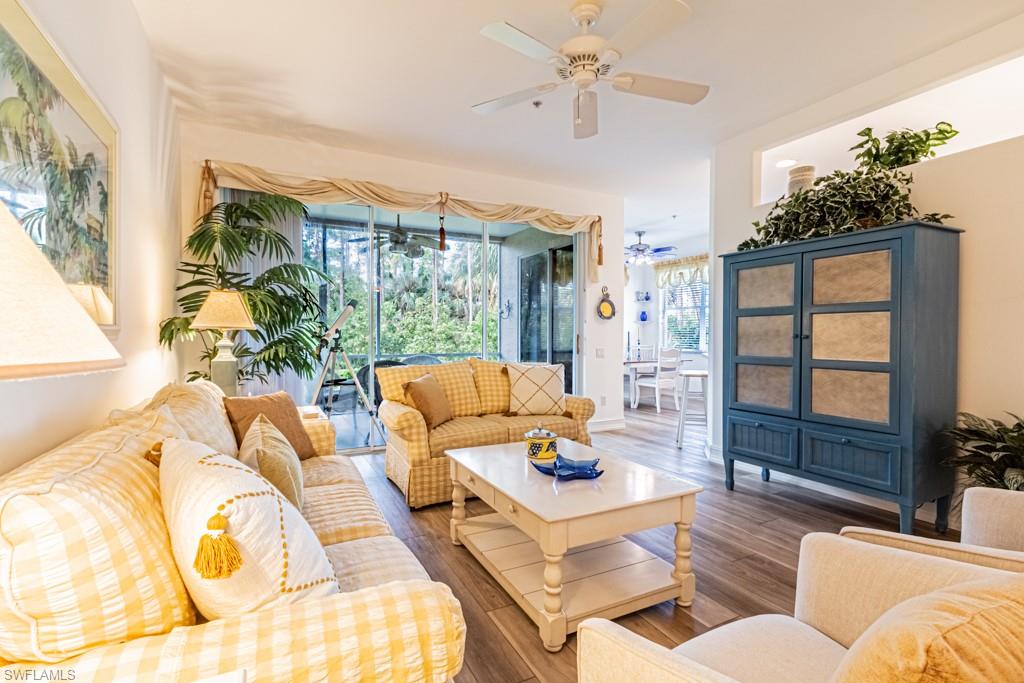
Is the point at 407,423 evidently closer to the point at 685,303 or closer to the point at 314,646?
the point at 314,646

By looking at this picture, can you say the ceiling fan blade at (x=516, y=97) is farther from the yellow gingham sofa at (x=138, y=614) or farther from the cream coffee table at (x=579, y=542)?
the yellow gingham sofa at (x=138, y=614)

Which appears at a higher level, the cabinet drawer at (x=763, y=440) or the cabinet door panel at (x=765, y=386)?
the cabinet door panel at (x=765, y=386)

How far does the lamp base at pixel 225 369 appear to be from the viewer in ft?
10.1

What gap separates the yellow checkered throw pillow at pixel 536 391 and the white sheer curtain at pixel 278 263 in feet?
6.23

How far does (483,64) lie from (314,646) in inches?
119

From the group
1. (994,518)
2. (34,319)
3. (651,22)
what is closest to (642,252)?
(651,22)

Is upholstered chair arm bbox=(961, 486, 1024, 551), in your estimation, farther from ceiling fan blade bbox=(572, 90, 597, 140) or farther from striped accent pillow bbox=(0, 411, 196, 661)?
ceiling fan blade bbox=(572, 90, 597, 140)

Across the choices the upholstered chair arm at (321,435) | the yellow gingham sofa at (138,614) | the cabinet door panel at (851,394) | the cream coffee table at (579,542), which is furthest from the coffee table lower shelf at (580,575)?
the cabinet door panel at (851,394)

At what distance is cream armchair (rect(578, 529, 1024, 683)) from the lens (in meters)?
0.92

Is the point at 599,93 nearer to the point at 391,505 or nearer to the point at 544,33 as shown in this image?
the point at 544,33

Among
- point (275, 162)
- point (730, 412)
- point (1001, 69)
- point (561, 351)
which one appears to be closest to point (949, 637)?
point (730, 412)

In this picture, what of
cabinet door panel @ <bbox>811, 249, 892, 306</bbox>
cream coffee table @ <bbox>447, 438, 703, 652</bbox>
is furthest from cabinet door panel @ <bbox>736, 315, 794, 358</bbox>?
cream coffee table @ <bbox>447, 438, 703, 652</bbox>

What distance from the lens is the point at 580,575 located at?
6.99 ft

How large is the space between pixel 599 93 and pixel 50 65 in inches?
112
